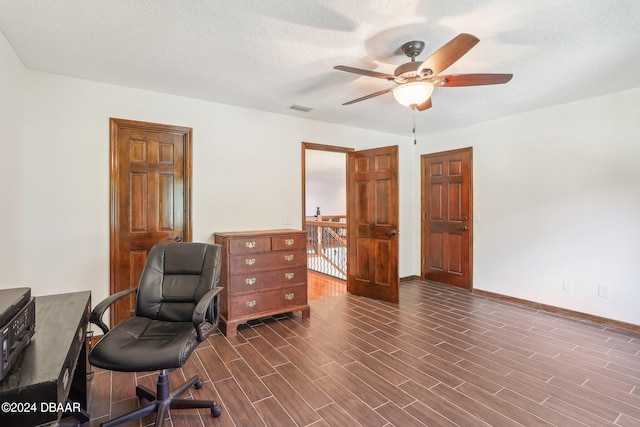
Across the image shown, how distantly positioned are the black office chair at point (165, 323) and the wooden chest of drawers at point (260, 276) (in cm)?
90

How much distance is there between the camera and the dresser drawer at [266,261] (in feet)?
10.5

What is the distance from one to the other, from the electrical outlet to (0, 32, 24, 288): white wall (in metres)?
5.57

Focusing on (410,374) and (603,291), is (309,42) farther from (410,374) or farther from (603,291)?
(603,291)

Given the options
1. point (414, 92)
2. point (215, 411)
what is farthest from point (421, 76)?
point (215, 411)

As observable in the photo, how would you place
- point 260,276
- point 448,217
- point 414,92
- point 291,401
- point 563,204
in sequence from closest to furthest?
point 291,401 < point 414,92 < point 260,276 < point 563,204 < point 448,217

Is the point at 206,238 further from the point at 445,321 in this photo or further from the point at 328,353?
the point at 445,321

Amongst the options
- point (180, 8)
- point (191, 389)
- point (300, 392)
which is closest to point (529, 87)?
point (180, 8)

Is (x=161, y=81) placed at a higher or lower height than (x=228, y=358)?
higher

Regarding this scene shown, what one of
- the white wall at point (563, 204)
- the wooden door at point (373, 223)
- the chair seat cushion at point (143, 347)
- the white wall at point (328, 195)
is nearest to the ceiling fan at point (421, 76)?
the wooden door at point (373, 223)

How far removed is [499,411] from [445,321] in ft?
5.07

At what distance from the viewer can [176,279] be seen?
2.25 metres

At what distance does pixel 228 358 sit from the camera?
8.72 ft

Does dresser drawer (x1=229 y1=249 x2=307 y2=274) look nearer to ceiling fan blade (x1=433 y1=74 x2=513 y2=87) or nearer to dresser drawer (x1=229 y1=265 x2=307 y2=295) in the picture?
dresser drawer (x1=229 y1=265 x2=307 y2=295)

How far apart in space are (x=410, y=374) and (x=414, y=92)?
2.17 meters
